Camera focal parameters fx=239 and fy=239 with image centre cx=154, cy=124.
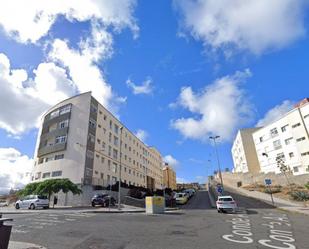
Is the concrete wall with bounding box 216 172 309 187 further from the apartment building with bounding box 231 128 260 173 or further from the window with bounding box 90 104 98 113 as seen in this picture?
the window with bounding box 90 104 98 113

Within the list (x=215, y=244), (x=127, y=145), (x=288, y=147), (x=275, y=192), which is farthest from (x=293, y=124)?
(x=215, y=244)

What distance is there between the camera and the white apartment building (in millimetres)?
49188

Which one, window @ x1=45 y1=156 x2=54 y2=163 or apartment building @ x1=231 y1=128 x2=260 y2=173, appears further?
apartment building @ x1=231 y1=128 x2=260 y2=173

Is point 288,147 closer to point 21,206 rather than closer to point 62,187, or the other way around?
point 62,187

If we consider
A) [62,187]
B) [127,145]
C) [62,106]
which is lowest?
[62,187]

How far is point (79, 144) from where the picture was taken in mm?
41875

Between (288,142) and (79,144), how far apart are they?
147 ft

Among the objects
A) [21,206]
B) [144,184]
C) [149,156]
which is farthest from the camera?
[149,156]

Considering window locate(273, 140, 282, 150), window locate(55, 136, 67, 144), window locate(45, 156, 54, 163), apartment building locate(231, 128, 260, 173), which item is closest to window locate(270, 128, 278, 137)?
window locate(273, 140, 282, 150)

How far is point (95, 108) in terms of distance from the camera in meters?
47.4

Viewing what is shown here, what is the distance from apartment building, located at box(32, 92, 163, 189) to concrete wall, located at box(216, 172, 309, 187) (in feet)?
105

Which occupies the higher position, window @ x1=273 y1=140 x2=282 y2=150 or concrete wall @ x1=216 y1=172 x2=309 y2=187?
window @ x1=273 y1=140 x2=282 y2=150

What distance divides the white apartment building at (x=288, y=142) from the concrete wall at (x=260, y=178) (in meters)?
2.72

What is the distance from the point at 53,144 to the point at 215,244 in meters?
41.5
